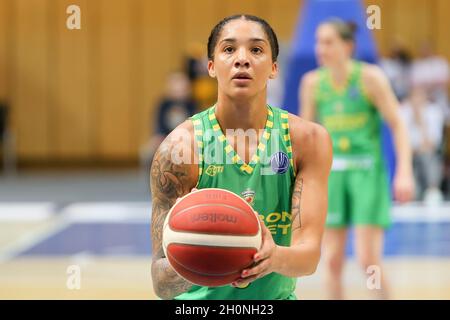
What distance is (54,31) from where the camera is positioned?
17625 mm

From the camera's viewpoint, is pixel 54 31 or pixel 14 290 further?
pixel 54 31

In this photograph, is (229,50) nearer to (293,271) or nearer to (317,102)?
(293,271)

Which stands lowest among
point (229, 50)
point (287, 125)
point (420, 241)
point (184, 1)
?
point (420, 241)

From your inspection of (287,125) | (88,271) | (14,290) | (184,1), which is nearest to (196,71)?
(184,1)

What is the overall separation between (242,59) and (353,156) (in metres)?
3.48

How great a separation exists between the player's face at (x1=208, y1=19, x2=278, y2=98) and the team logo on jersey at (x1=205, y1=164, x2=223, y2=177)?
0.92 feet

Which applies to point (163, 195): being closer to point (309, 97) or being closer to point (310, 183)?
point (310, 183)

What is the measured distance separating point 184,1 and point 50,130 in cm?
368

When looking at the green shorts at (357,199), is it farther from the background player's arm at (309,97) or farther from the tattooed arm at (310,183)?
the tattooed arm at (310,183)

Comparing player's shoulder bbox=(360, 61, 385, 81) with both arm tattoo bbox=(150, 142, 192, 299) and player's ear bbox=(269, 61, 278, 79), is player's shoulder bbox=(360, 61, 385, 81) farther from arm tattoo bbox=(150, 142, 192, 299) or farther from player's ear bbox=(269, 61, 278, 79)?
arm tattoo bbox=(150, 142, 192, 299)

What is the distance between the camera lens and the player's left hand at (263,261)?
288 cm

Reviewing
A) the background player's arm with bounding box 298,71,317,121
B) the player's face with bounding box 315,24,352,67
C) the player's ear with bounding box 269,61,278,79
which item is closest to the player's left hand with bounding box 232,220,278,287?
the player's ear with bounding box 269,61,278,79

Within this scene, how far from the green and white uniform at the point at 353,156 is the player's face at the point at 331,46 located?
0.55 ft

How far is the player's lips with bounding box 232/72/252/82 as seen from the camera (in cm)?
307
